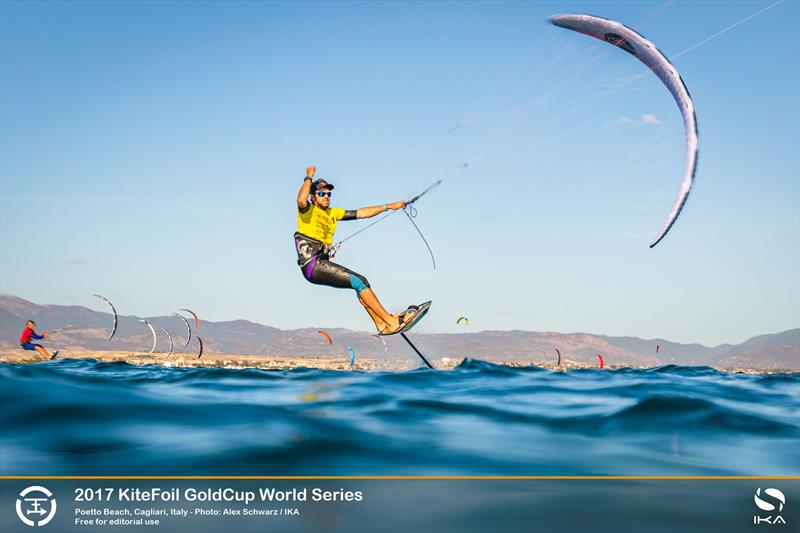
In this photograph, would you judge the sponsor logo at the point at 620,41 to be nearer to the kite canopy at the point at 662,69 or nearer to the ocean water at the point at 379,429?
the kite canopy at the point at 662,69

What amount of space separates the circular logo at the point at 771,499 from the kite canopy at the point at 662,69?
10793 millimetres

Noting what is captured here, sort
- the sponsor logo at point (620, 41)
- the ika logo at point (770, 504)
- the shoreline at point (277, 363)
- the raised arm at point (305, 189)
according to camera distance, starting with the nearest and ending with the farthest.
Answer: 1. the ika logo at point (770, 504)
2. the raised arm at point (305, 189)
3. the sponsor logo at point (620, 41)
4. the shoreline at point (277, 363)

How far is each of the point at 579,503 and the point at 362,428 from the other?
3013 mm

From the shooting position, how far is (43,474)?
620 centimetres

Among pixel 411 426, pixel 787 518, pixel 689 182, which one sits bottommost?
pixel 787 518

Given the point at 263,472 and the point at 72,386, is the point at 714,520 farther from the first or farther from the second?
the point at 72,386

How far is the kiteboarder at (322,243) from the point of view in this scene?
15.4m

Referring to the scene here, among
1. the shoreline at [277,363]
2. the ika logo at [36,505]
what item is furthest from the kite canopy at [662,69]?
the ika logo at [36,505]

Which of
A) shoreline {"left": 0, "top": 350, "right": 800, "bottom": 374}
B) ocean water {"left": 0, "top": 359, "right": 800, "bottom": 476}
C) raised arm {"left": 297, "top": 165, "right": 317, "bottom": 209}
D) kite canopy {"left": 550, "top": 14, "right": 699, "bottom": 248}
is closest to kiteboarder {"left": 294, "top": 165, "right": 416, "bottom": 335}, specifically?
raised arm {"left": 297, "top": 165, "right": 317, "bottom": 209}

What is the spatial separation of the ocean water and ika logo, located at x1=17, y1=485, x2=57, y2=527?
531 mm

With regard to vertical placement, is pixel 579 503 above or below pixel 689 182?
below

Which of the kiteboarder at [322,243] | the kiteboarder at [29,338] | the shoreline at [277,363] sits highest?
the kiteboarder at [322,243]

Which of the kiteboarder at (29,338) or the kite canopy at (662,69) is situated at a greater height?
the kite canopy at (662,69)

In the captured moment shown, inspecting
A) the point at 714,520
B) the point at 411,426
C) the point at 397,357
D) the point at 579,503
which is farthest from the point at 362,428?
the point at 397,357
